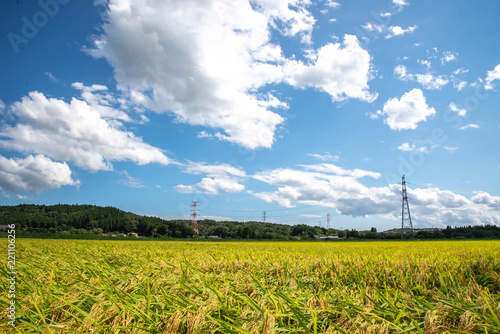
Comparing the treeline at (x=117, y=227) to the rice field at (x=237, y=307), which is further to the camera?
the treeline at (x=117, y=227)

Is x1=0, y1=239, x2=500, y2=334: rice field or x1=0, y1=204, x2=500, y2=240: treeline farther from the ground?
x1=0, y1=239, x2=500, y2=334: rice field

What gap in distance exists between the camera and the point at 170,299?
3230 millimetres

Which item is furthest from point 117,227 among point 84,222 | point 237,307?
point 237,307

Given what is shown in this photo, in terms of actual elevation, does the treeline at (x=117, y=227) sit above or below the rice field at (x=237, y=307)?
below

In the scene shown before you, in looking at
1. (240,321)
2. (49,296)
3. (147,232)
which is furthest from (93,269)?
(147,232)

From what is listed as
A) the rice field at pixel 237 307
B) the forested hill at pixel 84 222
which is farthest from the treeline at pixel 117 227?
the rice field at pixel 237 307

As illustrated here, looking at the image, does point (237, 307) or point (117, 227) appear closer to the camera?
point (237, 307)

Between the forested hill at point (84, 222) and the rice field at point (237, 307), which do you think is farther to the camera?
the forested hill at point (84, 222)

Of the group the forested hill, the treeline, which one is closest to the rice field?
the treeline

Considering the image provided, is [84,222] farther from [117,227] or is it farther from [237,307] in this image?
[237,307]

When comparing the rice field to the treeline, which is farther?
the treeline

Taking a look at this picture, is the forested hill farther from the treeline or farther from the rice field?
the rice field

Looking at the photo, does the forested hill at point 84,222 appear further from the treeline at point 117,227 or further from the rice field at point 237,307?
the rice field at point 237,307

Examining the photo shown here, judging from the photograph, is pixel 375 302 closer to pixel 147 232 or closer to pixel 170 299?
pixel 170 299
